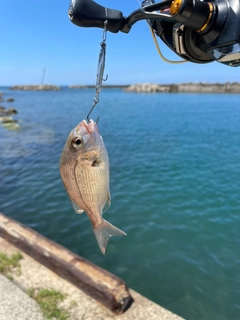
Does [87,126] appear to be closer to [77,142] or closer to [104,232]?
[77,142]

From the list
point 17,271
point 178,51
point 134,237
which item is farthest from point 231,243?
point 178,51

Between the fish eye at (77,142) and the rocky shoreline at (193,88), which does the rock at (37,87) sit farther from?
the fish eye at (77,142)

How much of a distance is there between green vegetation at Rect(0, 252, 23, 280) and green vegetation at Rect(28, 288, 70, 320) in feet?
1.78

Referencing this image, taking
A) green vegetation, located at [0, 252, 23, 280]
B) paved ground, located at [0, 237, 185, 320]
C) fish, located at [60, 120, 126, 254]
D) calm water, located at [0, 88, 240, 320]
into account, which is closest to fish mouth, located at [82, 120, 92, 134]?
fish, located at [60, 120, 126, 254]

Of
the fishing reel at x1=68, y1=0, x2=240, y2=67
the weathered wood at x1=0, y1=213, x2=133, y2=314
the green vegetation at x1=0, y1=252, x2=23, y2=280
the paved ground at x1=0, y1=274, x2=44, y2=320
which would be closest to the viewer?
the fishing reel at x1=68, y1=0, x2=240, y2=67

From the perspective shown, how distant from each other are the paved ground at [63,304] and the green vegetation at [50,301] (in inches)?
2.2

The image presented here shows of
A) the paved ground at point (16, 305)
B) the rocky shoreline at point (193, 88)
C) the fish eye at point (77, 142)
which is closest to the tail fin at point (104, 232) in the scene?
the fish eye at point (77, 142)

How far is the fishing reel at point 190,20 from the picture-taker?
1910mm

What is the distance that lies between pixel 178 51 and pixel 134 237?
16.2ft

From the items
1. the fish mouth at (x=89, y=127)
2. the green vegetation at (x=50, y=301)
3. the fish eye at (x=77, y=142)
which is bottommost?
the green vegetation at (x=50, y=301)

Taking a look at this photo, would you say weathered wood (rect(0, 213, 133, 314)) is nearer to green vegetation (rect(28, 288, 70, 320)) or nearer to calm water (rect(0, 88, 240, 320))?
green vegetation (rect(28, 288, 70, 320))

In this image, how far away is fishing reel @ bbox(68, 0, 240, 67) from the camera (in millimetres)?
1910

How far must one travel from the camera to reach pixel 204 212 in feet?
25.5

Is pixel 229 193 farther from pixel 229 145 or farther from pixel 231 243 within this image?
pixel 229 145
